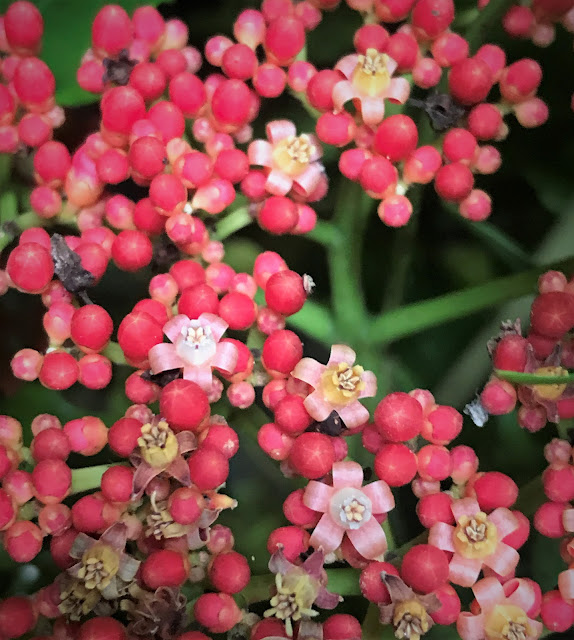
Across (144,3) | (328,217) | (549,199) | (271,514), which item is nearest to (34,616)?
(271,514)

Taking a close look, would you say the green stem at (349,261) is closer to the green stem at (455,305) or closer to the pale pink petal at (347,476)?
the green stem at (455,305)

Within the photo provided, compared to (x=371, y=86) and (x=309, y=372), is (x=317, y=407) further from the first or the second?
(x=371, y=86)

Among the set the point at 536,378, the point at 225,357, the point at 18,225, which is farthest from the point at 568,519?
the point at 18,225

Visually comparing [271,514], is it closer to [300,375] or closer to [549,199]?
[300,375]

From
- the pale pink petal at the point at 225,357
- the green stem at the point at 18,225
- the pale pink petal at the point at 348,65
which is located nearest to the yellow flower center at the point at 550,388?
the pale pink petal at the point at 225,357

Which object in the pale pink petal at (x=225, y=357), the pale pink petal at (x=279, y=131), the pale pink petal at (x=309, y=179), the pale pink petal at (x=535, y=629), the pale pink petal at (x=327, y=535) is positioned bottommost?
the pale pink petal at (x=327, y=535)

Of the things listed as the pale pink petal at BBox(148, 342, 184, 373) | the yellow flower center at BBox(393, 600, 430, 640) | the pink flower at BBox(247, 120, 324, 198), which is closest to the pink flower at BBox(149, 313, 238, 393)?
the pale pink petal at BBox(148, 342, 184, 373)
